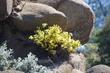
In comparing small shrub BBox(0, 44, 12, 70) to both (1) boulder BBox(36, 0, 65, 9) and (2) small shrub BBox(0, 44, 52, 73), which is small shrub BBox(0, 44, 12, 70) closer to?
(2) small shrub BBox(0, 44, 52, 73)

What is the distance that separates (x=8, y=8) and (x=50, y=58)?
1.44m

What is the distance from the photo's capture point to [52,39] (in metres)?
9.01

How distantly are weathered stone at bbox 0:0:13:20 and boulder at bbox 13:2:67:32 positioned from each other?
0.34 meters

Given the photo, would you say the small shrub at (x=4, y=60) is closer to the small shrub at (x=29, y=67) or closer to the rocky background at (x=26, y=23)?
the small shrub at (x=29, y=67)

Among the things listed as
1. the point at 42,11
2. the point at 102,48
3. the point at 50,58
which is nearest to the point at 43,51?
the point at 50,58

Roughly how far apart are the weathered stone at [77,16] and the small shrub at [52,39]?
1.18m

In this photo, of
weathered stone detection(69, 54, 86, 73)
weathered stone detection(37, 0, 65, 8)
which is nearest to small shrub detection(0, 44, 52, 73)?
weathered stone detection(69, 54, 86, 73)

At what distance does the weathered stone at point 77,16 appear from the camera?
10.3 meters

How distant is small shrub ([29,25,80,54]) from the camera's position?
8992 millimetres

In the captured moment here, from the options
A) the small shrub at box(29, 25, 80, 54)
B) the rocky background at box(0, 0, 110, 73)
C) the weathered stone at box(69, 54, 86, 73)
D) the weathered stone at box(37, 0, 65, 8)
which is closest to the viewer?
the small shrub at box(29, 25, 80, 54)

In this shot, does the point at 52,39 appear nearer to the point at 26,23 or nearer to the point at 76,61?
the point at 26,23

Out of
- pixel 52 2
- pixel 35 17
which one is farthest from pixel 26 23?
pixel 52 2

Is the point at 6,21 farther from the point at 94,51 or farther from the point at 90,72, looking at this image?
the point at 94,51

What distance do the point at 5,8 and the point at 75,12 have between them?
2196 mm
